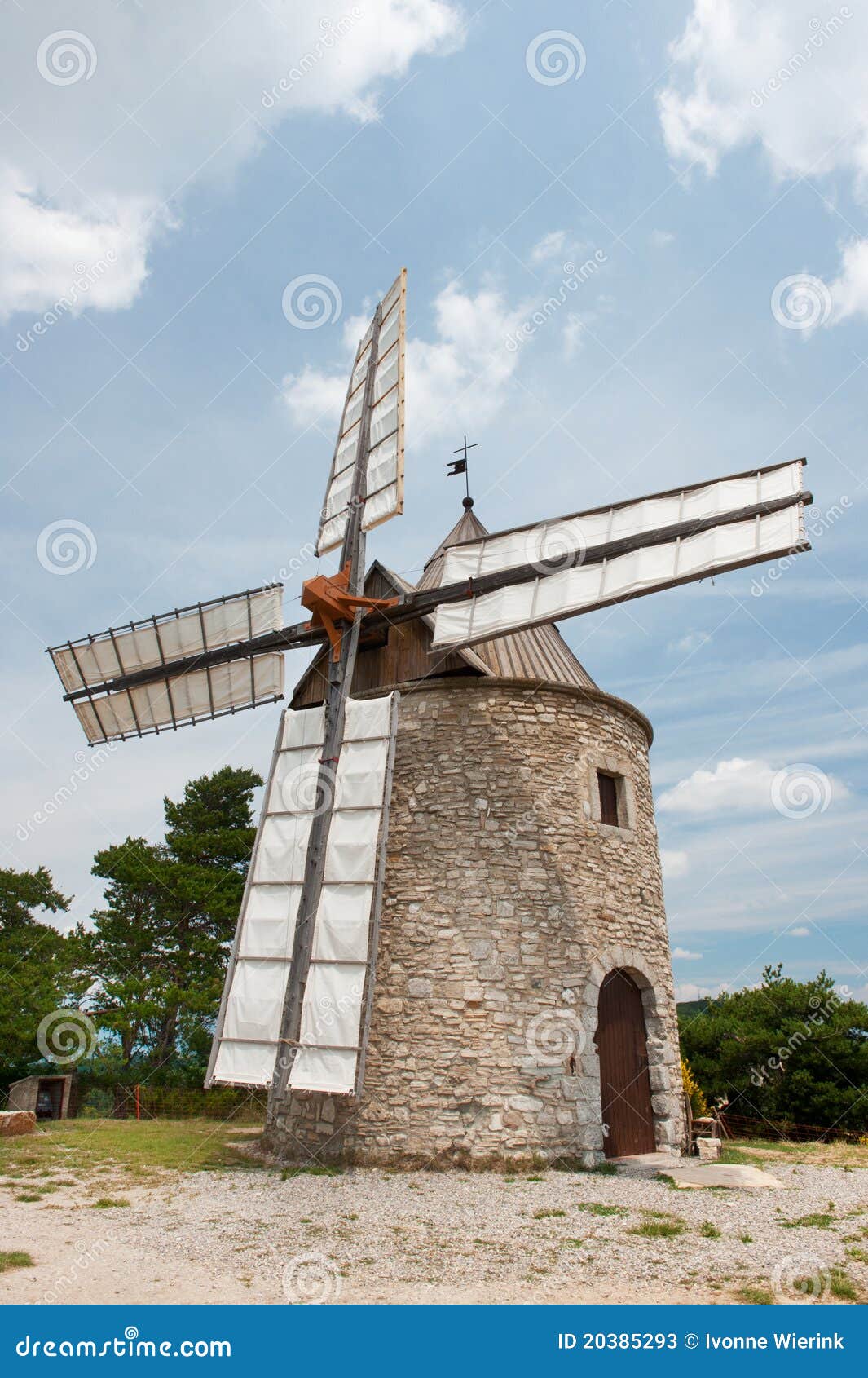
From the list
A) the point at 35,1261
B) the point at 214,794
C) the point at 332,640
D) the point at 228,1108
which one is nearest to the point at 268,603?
the point at 332,640

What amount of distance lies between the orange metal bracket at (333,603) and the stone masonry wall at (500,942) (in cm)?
123

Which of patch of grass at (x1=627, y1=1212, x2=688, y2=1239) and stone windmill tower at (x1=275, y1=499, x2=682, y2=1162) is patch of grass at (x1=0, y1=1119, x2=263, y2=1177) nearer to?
stone windmill tower at (x1=275, y1=499, x2=682, y2=1162)

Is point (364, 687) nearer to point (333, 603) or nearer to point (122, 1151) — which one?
point (333, 603)

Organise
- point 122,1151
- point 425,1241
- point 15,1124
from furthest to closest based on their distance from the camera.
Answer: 1. point 15,1124
2. point 122,1151
3. point 425,1241

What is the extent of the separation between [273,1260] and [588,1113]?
4.85 metres

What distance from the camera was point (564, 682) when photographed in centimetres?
1102

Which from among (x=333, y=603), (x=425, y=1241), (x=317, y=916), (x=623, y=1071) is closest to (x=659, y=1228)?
(x=425, y=1241)

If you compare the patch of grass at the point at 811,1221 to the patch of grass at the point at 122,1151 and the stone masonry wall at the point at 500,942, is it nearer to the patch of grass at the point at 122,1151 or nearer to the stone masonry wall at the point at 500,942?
the stone masonry wall at the point at 500,942

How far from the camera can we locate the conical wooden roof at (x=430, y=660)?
10.8 metres

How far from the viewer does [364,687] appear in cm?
1150

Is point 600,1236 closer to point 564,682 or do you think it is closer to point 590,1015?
point 590,1015

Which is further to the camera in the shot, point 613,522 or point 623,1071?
point 623,1071

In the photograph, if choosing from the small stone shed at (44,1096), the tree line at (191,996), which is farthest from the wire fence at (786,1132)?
the small stone shed at (44,1096)

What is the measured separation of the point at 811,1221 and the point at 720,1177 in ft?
7.16
